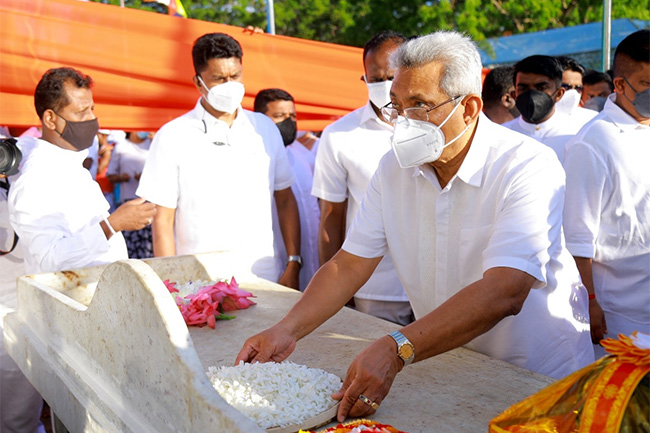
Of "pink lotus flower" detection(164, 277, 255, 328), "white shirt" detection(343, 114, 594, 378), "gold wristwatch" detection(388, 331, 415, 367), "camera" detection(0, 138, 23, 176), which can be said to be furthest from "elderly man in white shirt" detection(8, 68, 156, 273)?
"gold wristwatch" detection(388, 331, 415, 367)

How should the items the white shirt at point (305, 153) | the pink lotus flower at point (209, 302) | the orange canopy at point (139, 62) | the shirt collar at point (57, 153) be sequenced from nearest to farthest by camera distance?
the pink lotus flower at point (209, 302), the shirt collar at point (57, 153), the orange canopy at point (139, 62), the white shirt at point (305, 153)

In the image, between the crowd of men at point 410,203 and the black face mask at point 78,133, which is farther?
the black face mask at point 78,133

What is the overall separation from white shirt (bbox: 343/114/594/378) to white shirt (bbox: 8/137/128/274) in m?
1.37

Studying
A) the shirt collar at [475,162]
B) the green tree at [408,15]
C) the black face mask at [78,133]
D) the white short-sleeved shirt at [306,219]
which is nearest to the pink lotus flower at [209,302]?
the black face mask at [78,133]

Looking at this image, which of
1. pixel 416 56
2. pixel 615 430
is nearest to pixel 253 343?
pixel 416 56

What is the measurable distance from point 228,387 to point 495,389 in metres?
0.73

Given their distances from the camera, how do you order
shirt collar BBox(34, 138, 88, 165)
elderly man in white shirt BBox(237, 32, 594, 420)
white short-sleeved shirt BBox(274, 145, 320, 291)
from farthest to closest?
white short-sleeved shirt BBox(274, 145, 320, 291)
shirt collar BBox(34, 138, 88, 165)
elderly man in white shirt BBox(237, 32, 594, 420)

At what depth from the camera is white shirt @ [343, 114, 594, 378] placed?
2.06m

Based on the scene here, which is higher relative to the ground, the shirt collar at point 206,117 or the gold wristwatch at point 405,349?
the shirt collar at point 206,117

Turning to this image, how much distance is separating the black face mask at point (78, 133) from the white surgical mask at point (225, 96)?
0.67 metres

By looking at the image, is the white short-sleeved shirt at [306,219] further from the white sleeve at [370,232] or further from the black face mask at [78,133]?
the white sleeve at [370,232]

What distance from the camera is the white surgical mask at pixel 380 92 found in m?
3.44

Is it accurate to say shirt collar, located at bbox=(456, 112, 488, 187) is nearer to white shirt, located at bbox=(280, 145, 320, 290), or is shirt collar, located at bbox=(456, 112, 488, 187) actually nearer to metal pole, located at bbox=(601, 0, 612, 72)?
white shirt, located at bbox=(280, 145, 320, 290)

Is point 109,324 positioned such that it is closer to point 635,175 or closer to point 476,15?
point 635,175
